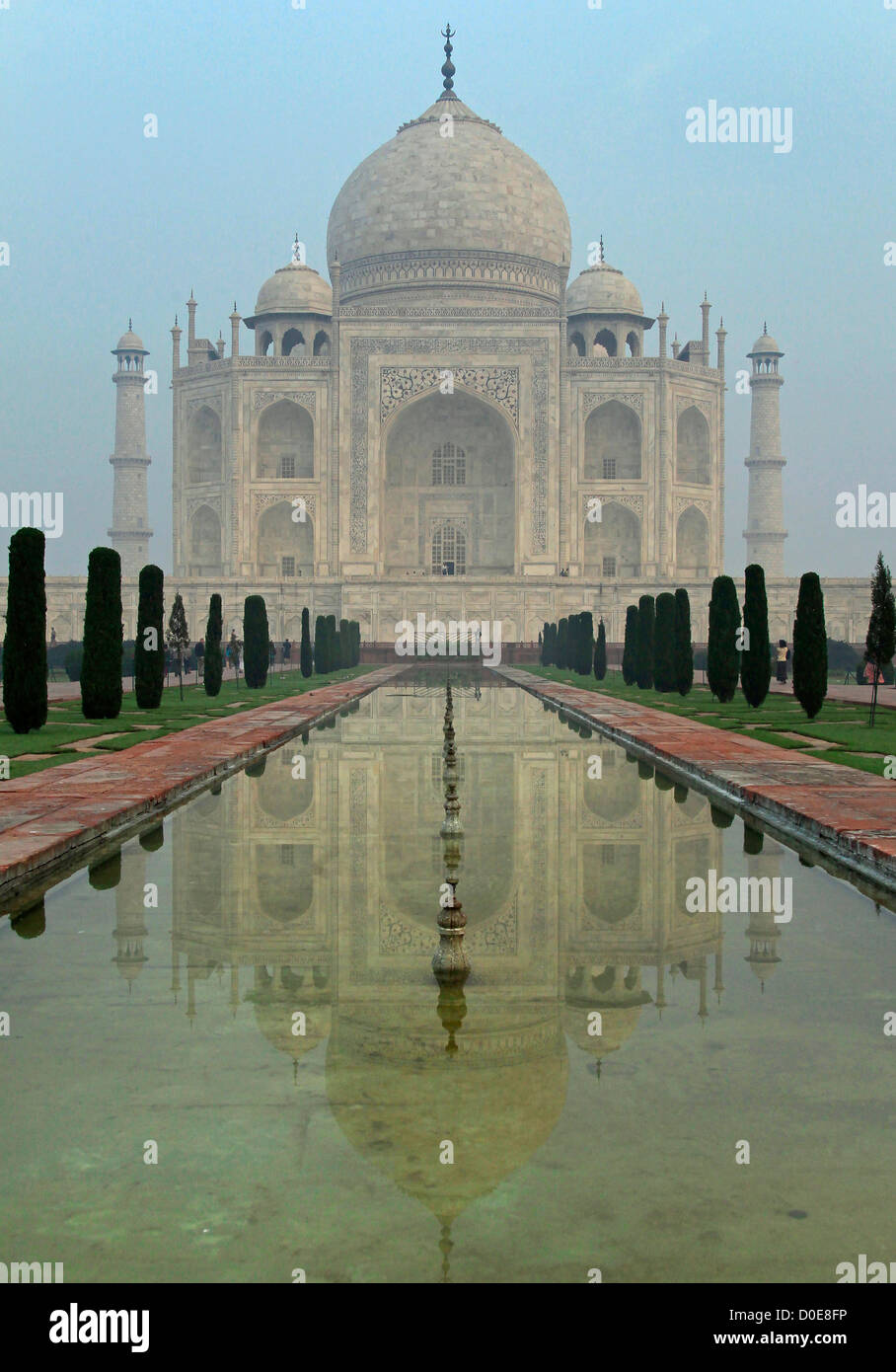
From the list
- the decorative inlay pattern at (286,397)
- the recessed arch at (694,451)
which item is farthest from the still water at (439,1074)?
the recessed arch at (694,451)

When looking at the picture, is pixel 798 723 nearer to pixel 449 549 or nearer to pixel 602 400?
pixel 602 400

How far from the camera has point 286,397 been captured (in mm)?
41469

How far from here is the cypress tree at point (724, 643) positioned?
1653 centimetres

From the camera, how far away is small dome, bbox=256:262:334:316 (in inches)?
1770

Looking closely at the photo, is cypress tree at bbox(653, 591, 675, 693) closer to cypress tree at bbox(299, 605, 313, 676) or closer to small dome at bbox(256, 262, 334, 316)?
cypress tree at bbox(299, 605, 313, 676)

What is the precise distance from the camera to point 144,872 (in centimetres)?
513

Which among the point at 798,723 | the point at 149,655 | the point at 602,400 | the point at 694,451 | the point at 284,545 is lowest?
the point at 798,723

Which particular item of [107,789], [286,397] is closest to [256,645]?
[107,789]

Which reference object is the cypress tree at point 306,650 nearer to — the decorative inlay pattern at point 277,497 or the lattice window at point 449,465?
the decorative inlay pattern at point 277,497

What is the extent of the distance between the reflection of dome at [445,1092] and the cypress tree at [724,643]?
13.8 m

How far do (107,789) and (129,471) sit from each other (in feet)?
136

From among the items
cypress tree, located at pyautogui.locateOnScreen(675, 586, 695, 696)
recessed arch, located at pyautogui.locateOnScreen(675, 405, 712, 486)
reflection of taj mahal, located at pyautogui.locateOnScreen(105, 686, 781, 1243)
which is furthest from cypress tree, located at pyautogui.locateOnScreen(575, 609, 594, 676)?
reflection of taj mahal, located at pyautogui.locateOnScreen(105, 686, 781, 1243)
